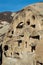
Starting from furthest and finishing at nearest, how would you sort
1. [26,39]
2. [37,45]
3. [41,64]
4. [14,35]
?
1. [14,35]
2. [26,39]
3. [37,45]
4. [41,64]

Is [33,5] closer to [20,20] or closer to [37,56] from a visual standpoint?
[20,20]

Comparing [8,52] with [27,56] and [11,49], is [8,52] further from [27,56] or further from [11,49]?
[27,56]

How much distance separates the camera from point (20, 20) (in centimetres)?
1781

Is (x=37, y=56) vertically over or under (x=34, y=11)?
under

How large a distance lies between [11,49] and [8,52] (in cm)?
34

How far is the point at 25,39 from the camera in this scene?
16.5 metres

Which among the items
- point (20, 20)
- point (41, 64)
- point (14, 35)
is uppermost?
point (20, 20)

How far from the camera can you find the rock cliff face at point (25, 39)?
15.5m

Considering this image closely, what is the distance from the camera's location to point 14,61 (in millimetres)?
16828

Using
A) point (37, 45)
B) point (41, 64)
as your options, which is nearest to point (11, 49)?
point (37, 45)

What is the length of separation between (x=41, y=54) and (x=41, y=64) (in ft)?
2.05

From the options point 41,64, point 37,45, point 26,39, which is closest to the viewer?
point 41,64

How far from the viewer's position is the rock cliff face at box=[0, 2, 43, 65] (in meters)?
15.5

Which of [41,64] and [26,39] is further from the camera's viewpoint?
[26,39]
